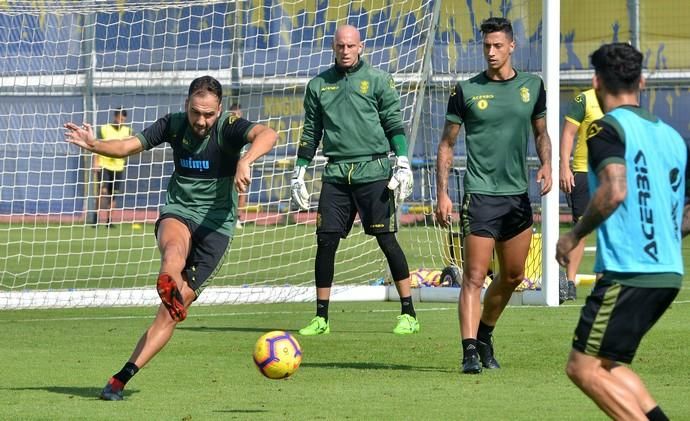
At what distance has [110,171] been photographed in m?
18.0

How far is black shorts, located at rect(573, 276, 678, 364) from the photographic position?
5727 mm

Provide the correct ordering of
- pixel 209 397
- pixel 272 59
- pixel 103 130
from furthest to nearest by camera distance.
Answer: pixel 103 130 → pixel 272 59 → pixel 209 397

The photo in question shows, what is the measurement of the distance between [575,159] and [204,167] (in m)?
5.50

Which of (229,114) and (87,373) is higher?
(229,114)

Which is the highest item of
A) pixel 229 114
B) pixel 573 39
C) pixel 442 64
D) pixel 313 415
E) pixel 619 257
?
pixel 573 39

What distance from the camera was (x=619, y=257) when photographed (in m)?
Result: 5.75

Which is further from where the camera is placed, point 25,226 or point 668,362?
point 25,226

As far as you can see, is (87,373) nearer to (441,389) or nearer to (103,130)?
(441,389)

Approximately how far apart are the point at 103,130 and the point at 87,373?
1002 cm

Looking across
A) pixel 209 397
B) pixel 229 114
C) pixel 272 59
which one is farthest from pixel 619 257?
pixel 272 59

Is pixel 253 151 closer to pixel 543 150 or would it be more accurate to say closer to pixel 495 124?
pixel 495 124

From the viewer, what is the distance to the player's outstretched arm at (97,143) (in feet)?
27.3

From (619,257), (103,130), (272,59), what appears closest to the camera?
(619,257)

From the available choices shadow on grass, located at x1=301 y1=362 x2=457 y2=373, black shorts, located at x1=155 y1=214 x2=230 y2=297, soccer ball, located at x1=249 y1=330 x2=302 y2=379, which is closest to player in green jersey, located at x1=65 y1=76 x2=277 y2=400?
black shorts, located at x1=155 y1=214 x2=230 y2=297
